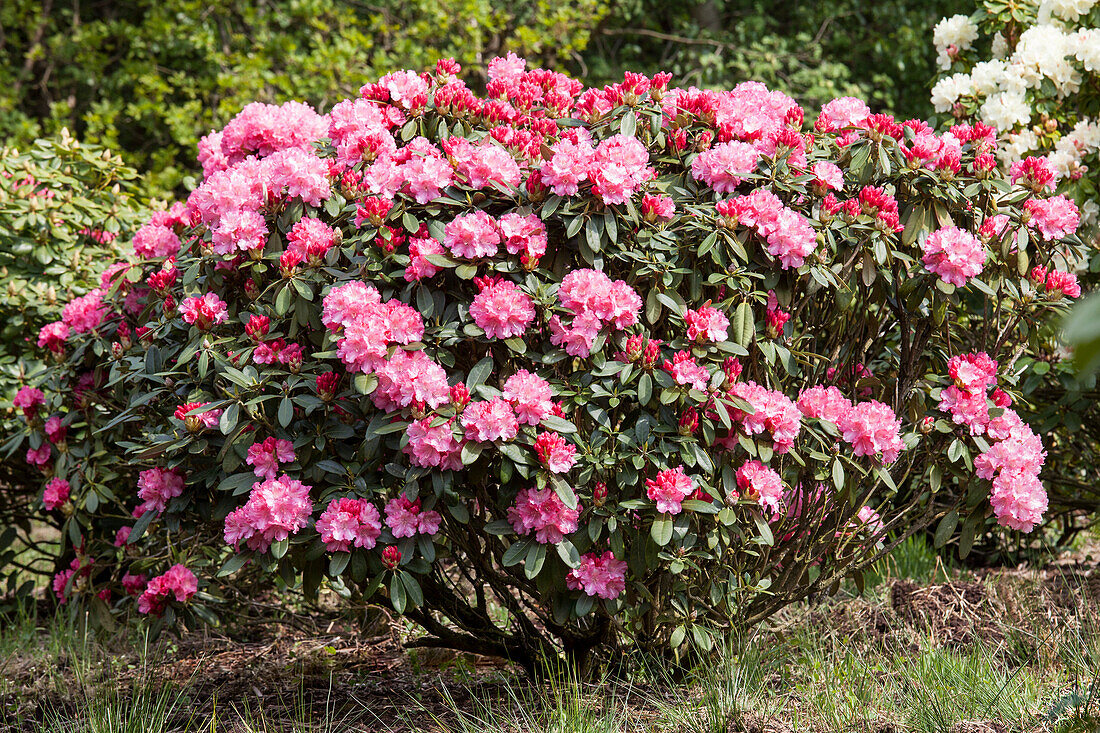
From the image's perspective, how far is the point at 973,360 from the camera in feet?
8.78

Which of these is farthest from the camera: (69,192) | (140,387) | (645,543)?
(69,192)

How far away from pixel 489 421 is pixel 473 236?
45 centimetres

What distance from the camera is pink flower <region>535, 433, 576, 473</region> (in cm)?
222

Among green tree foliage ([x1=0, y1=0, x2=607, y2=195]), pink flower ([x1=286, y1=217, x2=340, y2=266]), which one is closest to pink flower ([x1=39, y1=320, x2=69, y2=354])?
pink flower ([x1=286, y1=217, x2=340, y2=266])

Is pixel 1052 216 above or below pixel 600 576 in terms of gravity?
above

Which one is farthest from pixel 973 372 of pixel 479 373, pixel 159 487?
pixel 159 487

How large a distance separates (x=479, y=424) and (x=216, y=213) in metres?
0.97

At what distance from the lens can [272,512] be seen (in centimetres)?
228

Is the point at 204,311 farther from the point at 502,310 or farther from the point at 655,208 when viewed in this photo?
the point at 655,208

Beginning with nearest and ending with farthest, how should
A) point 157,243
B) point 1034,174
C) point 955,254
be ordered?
point 955,254, point 1034,174, point 157,243

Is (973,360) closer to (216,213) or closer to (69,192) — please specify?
(216,213)

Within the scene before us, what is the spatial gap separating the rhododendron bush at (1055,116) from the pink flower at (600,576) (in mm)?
1700

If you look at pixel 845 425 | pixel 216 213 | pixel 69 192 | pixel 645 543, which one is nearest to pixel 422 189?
pixel 216 213

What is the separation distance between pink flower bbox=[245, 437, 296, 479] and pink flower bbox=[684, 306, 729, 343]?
3.24 feet
